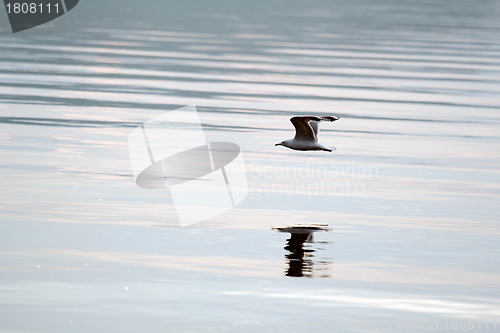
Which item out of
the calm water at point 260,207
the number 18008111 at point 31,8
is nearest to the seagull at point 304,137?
the calm water at point 260,207

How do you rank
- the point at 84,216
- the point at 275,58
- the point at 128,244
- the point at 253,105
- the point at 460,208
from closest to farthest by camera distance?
the point at 128,244
the point at 84,216
the point at 460,208
the point at 253,105
the point at 275,58

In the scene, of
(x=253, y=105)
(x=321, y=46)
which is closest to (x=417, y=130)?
(x=253, y=105)

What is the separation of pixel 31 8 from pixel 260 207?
1812 inches

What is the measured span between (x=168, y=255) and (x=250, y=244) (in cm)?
88

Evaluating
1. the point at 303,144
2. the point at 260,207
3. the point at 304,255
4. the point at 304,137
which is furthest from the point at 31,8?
the point at 304,255

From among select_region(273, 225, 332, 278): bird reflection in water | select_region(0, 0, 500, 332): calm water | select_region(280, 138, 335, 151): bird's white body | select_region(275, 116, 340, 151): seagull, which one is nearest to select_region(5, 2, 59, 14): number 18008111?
select_region(0, 0, 500, 332): calm water

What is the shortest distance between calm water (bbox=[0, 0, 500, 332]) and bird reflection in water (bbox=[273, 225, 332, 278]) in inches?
1.2

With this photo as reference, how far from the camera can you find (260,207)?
45.9 ft

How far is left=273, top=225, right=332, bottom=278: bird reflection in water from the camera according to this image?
11164mm

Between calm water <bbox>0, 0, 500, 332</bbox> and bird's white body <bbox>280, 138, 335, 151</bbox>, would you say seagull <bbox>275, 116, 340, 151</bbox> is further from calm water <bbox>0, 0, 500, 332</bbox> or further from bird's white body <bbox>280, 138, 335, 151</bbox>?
calm water <bbox>0, 0, 500, 332</bbox>

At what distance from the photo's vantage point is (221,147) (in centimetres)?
1792

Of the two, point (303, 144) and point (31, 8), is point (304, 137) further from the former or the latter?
point (31, 8)

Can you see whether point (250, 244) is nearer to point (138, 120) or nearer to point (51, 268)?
point (51, 268)

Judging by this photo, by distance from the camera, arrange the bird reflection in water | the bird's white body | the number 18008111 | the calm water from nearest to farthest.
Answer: the calm water → the bird reflection in water → the bird's white body → the number 18008111
